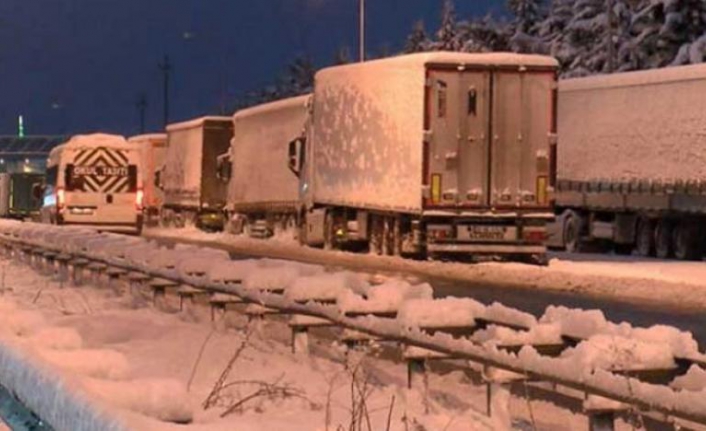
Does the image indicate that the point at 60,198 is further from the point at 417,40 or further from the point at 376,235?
the point at 417,40

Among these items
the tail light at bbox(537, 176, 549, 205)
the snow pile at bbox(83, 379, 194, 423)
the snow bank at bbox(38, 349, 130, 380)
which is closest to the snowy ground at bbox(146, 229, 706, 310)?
the tail light at bbox(537, 176, 549, 205)

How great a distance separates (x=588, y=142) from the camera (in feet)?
112

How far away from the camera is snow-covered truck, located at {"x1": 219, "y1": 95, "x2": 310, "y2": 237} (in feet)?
130

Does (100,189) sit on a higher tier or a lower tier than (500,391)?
higher

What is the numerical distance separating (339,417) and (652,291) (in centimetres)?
1404

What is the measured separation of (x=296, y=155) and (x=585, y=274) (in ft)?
48.9

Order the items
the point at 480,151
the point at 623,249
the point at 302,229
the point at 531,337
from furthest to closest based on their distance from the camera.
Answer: the point at 302,229 < the point at 623,249 < the point at 480,151 < the point at 531,337

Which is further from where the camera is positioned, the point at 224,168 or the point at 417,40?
the point at 417,40

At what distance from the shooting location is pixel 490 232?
26906mm

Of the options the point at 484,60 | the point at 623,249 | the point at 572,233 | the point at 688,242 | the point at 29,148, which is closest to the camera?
the point at 484,60

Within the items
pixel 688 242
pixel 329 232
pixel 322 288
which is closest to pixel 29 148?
pixel 329 232

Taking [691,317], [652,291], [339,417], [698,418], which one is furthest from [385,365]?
[652,291]

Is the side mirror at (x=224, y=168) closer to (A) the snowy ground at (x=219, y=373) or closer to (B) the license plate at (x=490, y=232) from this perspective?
(B) the license plate at (x=490, y=232)

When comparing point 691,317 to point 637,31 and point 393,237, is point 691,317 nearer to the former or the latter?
point 393,237
